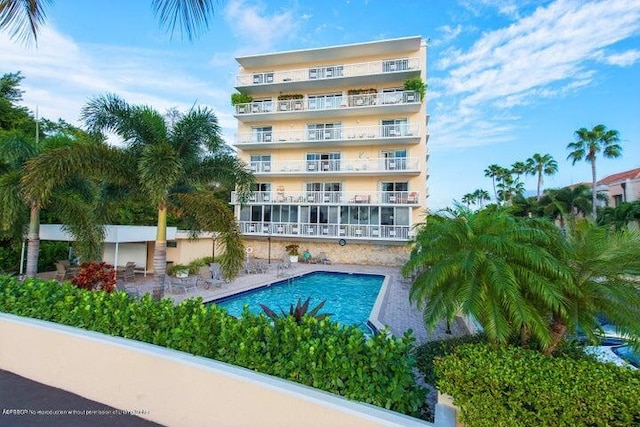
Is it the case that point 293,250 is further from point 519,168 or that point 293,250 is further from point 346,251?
point 519,168

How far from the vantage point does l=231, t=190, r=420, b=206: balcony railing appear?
77.5 ft

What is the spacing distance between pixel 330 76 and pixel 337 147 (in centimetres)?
576

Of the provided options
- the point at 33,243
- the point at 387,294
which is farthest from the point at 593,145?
the point at 33,243

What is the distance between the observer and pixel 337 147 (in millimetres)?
25906

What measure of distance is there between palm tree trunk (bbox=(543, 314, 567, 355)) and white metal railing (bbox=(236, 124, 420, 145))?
21.4 m

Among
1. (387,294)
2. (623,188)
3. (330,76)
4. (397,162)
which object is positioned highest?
(330,76)

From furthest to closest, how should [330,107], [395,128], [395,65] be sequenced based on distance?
[330,107], [395,65], [395,128]

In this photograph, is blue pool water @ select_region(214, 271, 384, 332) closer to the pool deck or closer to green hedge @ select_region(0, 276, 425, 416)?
the pool deck

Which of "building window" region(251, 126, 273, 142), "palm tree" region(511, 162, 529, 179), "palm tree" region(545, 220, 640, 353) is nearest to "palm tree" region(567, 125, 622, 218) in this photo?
"palm tree" region(511, 162, 529, 179)

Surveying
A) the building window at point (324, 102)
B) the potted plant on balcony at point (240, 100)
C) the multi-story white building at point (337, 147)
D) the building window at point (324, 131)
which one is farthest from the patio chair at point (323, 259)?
the potted plant on balcony at point (240, 100)

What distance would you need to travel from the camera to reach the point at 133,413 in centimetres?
379

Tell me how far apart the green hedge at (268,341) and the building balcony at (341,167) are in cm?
2015

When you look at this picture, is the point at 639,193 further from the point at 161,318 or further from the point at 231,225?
the point at 161,318

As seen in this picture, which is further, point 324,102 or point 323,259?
point 324,102
